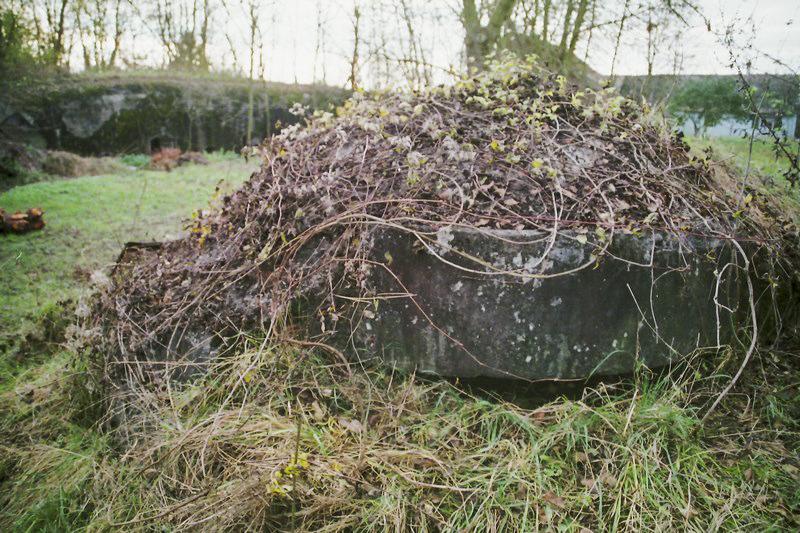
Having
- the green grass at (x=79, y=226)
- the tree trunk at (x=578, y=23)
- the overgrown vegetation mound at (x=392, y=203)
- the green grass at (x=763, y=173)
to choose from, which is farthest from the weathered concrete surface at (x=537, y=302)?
the tree trunk at (x=578, y=23)

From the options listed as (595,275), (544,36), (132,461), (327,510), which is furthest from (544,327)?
(544,36)

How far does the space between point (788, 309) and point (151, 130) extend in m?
13.6

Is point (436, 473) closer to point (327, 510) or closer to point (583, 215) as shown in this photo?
point (327, 510)

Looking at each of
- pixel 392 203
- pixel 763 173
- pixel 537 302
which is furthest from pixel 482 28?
pixel 537 302

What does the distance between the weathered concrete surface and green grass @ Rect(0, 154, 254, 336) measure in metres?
1.76

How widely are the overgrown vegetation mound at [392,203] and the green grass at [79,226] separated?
2.20 ft

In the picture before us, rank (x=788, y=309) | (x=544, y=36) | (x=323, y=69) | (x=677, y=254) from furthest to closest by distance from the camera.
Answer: (x=323, y=69)
(x=544, y=36)
(x=788, y=309)
(x=677, y=254)

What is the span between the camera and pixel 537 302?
2529mm

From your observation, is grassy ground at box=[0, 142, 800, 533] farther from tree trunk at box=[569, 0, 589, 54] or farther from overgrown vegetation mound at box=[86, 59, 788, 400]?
tree trunk at box=[569, 0, 589, 54]

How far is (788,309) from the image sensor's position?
3.03 m

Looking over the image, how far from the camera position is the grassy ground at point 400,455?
7.19 ft

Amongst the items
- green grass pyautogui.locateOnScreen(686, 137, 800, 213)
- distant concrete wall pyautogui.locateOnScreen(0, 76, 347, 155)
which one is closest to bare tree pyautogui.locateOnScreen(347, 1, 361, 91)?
A: distant concrete wall pyautogui.locateOnScreen(0, 76, 347, 155)

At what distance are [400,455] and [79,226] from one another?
5.57 metres

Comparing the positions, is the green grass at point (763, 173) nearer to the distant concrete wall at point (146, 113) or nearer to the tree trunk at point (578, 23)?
the tree trunk at point (578, 23)
